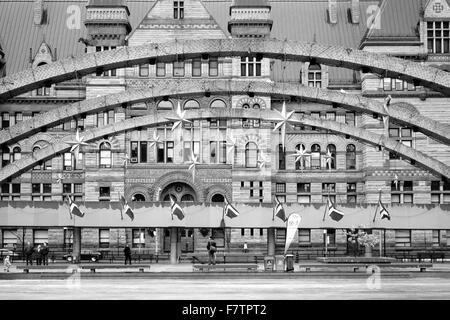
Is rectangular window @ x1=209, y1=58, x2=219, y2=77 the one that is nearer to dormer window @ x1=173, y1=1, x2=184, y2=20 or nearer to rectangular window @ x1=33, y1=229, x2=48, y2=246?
dormer window @ x1=173, y1=1, x2=184, y2=20

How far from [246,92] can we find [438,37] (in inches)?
1457

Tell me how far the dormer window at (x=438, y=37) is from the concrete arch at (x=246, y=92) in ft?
115

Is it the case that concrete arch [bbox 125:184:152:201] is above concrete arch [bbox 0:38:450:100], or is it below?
below

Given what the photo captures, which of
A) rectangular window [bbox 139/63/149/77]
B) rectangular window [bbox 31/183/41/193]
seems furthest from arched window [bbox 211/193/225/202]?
rectangular window [bbox 31/183/41/193]

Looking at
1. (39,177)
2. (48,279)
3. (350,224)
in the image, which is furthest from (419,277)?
(39,177)

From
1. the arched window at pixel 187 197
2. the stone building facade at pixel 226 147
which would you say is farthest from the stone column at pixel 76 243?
the arched window at pixel 187 197

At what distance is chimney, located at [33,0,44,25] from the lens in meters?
66.5

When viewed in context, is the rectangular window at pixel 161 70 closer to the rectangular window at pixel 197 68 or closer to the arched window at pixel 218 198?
the rectangular window at pixel 197 68

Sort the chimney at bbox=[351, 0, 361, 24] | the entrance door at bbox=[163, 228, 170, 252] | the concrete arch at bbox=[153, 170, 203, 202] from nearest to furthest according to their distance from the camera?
the concrete arch at bbox=[153, 170, 203, 202] → the entrance door at bbox=[163, 228, 170, 252] → the chimney at bbox=[351, 0, 361, 24]

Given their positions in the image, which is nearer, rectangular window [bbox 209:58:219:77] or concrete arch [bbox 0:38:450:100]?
concrete arch [bbox 0:38:450:100]

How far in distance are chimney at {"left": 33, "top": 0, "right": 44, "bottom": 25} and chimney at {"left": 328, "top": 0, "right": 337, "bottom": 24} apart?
2183 centimetres

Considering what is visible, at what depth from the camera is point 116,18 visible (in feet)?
201

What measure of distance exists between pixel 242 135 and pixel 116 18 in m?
11.9

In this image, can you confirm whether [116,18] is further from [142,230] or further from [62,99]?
[142,230]
